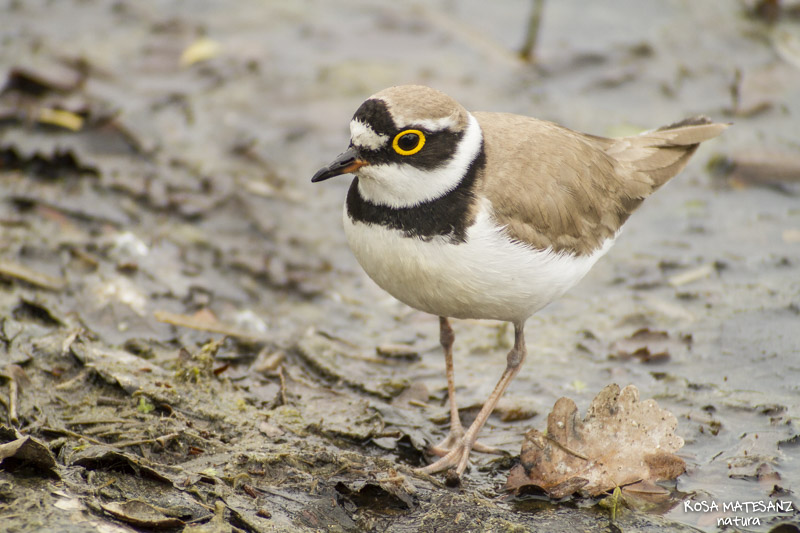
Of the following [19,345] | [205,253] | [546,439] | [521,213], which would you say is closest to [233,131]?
[205,253]

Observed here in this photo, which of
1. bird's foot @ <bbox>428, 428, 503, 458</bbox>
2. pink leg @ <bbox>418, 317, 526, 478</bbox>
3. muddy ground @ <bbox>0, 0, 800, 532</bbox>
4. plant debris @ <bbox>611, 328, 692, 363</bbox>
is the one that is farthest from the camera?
plant debris @ <bbox>611, 328, 692, 363</bbox>

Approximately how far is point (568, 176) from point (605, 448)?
1733 millimetres

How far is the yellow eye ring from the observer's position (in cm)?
483

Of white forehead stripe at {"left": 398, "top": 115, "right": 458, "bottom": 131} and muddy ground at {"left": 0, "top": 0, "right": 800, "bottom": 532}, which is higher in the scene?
white forehead stripe at {"left": 398, "top": 115, "right": 458, "bottom": 131}

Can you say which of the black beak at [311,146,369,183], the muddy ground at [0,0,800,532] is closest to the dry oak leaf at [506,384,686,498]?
the muddy ground at [0,0,800,532]

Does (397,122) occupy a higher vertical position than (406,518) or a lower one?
higher

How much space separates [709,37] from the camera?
10.8 metres

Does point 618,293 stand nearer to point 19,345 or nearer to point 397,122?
point 397,122

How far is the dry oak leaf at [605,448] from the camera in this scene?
4715 mm

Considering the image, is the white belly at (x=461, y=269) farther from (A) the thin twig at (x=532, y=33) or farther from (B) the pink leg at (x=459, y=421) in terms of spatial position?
(A) the thin twig at (x=532, y=33)

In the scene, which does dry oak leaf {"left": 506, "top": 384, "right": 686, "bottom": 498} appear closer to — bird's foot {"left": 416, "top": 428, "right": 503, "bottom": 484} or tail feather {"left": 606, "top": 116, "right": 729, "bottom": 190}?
bird's foot {"left": 416, "top": 428, "right": 503, "bottom": 484}

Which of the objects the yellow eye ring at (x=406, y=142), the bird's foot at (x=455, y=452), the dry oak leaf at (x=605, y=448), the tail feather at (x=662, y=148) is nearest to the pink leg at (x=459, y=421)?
the bird's foot at (x=455, y=452)

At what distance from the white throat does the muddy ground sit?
4.76 feet

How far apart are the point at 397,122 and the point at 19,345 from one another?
2772 mm
